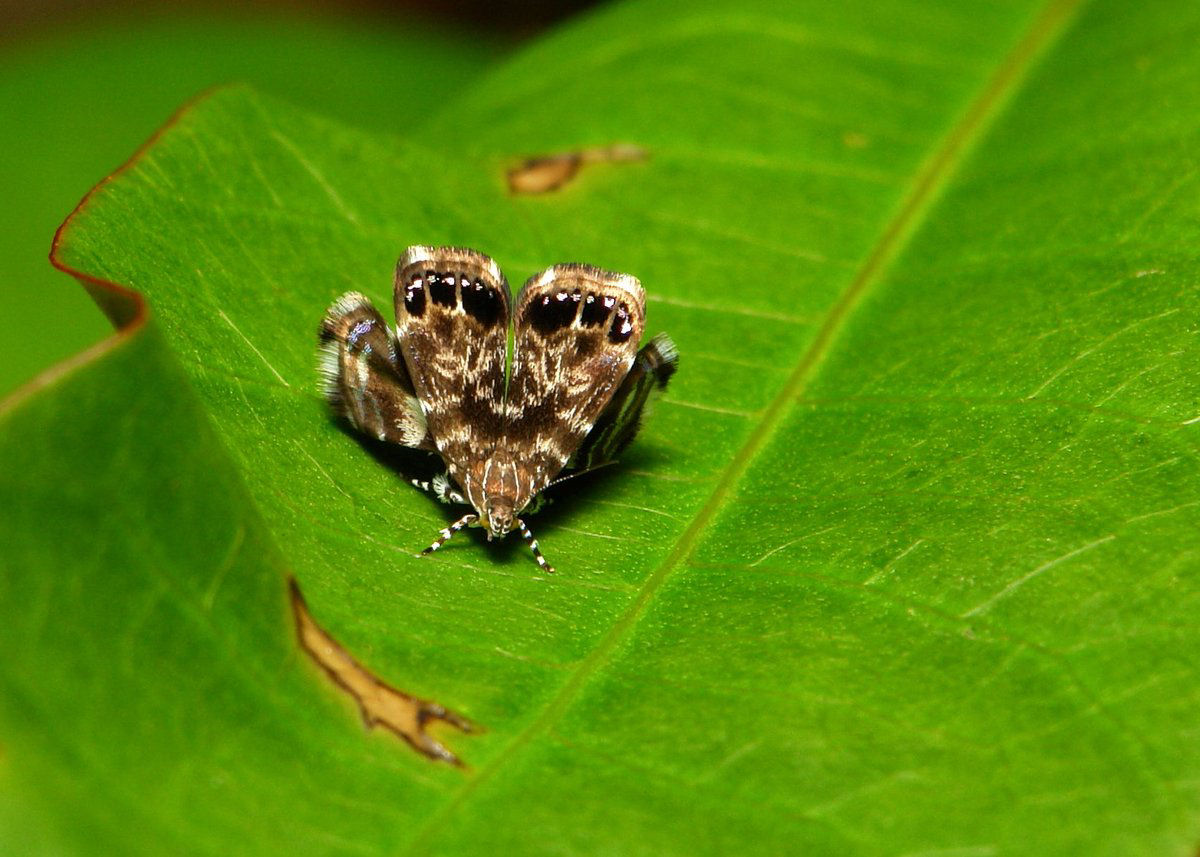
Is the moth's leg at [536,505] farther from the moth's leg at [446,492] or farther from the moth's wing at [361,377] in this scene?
the moth's wing at [361,377]

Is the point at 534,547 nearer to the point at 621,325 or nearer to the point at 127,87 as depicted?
the point at 621,325

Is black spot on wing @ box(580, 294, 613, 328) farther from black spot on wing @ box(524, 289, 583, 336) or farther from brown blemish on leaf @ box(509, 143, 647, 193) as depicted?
brown blemish on leaf @ box(509, 143, 647, 193)

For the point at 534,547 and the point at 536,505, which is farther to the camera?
the point at 536,505

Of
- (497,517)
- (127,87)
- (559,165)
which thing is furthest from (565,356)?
(127,87)

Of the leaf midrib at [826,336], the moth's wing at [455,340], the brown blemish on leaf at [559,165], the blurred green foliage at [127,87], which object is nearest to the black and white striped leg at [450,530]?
the moth's wing at [455,340]

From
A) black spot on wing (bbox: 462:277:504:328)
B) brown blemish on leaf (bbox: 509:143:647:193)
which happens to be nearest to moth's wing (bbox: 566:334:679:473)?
black spot on wing (bbox: 462:277:504:328)

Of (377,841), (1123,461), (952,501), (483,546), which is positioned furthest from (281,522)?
(1123,461)
